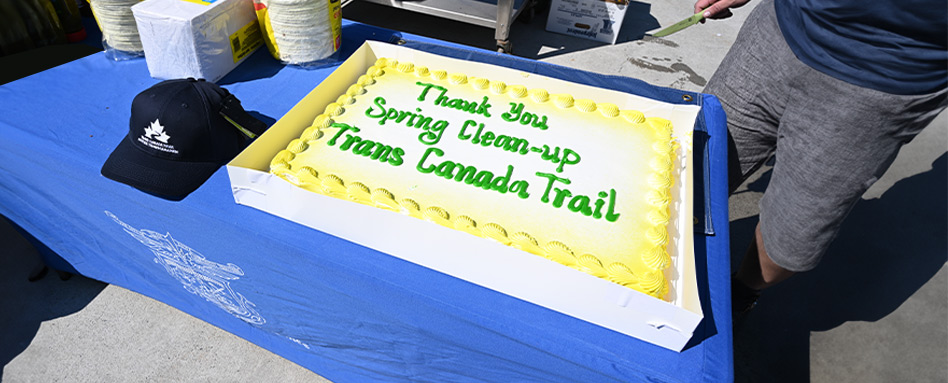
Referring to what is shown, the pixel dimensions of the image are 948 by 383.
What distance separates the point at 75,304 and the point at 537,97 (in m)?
1.91

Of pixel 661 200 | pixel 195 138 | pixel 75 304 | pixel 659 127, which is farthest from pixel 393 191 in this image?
pixel 75 304

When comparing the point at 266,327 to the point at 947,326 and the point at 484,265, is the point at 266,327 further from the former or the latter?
the point at 947,326

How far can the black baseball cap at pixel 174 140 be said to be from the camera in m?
1.14

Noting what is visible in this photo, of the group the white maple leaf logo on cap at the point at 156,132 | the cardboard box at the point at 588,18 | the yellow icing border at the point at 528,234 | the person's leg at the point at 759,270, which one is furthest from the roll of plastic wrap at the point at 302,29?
the cardboard box at the point at 588,18

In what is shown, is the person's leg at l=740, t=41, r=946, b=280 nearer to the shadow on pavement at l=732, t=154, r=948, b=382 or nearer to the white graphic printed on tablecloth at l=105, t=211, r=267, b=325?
the shadow on pavement at l=732, t=154, r=948, b=382

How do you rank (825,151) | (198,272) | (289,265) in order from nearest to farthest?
1. (289,265)
2. (825,151)
3. (198,272)

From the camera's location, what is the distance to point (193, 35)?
4.33ft

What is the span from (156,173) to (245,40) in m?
0.59

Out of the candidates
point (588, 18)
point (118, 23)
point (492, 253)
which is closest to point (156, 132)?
point (118, 23)

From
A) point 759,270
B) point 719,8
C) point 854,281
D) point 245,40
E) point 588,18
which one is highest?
point 719,8

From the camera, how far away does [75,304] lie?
6.14 ft

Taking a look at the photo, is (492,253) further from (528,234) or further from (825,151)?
(825,151)

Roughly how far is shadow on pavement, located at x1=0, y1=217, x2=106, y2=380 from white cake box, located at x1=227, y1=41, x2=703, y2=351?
1321 millimetres

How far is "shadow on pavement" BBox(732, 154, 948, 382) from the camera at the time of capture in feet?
6.30
